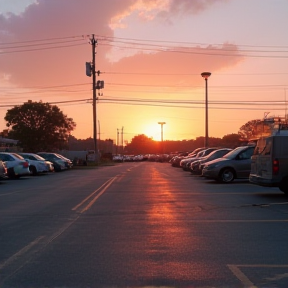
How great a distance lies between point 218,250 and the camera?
8.09m

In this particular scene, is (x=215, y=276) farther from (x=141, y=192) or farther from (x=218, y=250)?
(x=141, y=192)

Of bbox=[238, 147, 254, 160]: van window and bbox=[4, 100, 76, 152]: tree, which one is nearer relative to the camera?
bbox=[238, 147, 254, 160]: van window

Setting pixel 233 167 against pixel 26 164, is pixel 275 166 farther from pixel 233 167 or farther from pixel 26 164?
pixel 26 164

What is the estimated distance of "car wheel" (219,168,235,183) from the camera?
22219 millimetres

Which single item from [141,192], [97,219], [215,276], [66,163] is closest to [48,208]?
[97,219]

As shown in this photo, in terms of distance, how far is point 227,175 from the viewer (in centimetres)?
2228

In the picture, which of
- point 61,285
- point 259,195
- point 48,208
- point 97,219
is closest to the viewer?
point 61,285

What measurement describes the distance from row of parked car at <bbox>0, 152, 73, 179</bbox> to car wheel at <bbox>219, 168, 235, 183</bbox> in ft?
35.0

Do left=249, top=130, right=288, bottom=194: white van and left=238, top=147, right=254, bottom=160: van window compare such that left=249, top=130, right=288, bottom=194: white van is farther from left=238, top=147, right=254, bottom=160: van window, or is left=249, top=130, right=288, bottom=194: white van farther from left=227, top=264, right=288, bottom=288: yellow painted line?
left=227, top=264, right=288, bottom=288: yellow painted line

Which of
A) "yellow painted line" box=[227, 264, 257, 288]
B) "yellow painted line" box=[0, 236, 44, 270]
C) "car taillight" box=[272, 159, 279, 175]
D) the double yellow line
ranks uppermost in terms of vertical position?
"car taillight" box=[272, 159, 279, 175]

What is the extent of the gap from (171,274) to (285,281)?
1546mm

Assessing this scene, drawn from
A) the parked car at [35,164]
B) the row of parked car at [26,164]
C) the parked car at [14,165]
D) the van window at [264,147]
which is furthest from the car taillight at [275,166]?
the parked car at [35,164]

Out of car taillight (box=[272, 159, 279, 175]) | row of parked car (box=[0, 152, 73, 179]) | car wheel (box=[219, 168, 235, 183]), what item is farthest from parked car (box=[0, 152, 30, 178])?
car taillight (box=[272, 159, 279, 175])

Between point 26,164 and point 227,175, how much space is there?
1241 cm
